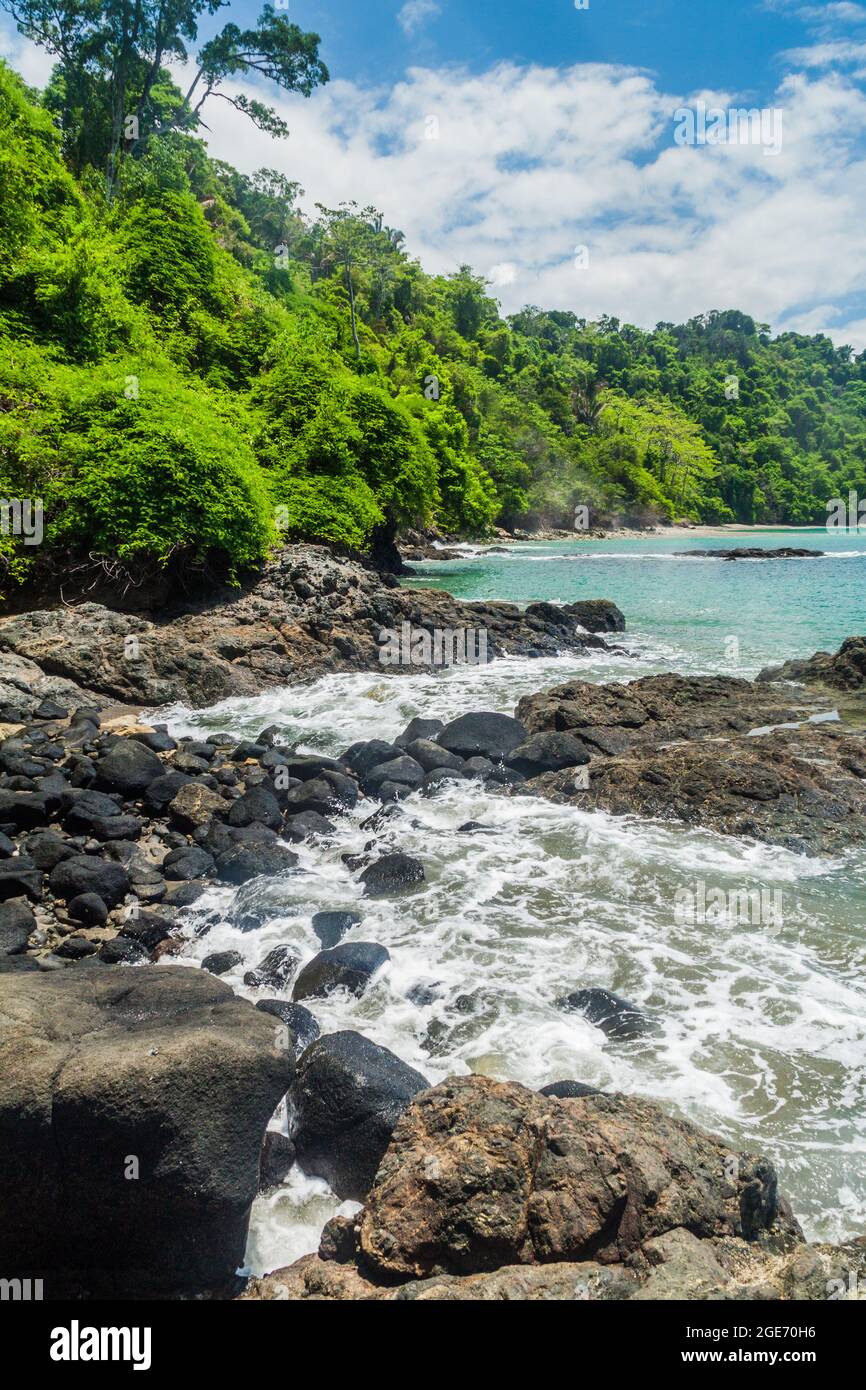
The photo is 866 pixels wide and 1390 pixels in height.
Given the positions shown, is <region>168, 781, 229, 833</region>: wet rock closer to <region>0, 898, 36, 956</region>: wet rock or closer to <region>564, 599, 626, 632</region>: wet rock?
<region>0, 898, 36, 956</region>: wet rock

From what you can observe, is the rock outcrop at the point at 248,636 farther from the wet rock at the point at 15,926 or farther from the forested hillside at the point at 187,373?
the wet rock at the point at 15,926

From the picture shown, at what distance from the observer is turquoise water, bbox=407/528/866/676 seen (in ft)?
78.2

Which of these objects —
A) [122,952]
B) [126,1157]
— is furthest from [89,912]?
[126,1157]

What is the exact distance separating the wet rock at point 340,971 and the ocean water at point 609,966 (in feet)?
0.45

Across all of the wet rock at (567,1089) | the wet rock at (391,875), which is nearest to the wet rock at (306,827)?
the wet rock at (391,875)

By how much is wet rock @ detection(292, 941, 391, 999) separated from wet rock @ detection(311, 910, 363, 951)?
1.43ft

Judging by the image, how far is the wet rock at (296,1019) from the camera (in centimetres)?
555

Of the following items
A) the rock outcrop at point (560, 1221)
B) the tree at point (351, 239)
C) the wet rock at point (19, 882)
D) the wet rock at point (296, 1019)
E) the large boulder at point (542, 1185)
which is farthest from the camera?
the tree at point (351, 239)

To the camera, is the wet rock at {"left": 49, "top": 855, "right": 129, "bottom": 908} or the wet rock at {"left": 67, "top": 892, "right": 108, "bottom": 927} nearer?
the wet rock at {"left": 67, "top": 892, "right": 108, "bottom": 927}

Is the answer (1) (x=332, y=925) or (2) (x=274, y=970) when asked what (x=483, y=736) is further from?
(2) (x=274, y=970)

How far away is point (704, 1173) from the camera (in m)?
3.75

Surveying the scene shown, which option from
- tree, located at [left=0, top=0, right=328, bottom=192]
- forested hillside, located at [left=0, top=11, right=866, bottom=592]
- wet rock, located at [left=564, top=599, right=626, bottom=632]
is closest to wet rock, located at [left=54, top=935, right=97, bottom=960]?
forested hillside, located at [left=0, top=11, right=866, bottom=592]

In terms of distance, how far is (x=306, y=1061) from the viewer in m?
4.83
